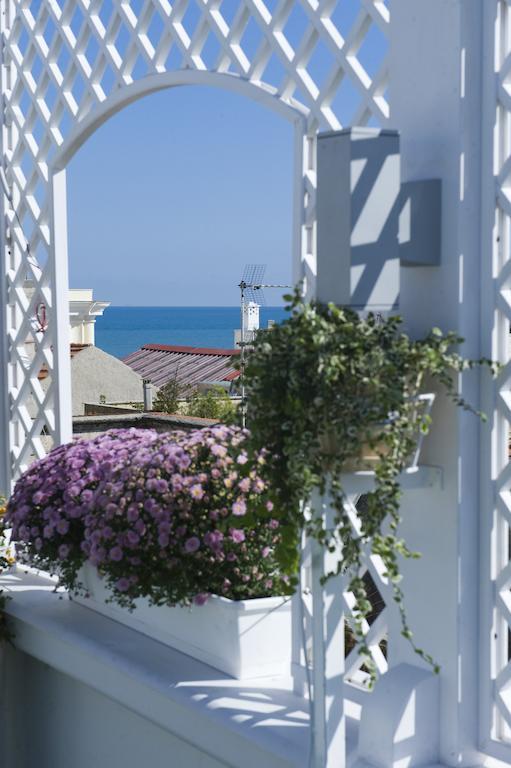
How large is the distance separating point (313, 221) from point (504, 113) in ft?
1.76

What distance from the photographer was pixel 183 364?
2659 cm

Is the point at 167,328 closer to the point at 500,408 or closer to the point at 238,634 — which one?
the point at 238,634

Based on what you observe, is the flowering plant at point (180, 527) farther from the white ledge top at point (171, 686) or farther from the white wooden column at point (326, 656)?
the white wooden column at point (326, 656)

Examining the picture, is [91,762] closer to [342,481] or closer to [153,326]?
[342,481]

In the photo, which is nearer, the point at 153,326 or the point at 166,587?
the point at 166,587

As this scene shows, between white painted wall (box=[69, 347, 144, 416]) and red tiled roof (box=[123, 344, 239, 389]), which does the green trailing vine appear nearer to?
white painted wall (box=[69, 347, 144, 416])

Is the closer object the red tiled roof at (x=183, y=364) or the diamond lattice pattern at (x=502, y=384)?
the diamond lattice pattern at (x=502, y=384)

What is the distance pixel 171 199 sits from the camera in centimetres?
5844

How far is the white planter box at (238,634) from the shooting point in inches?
87.6

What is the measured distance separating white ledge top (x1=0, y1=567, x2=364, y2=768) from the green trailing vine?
0.41 m

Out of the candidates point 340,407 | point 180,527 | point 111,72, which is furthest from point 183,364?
point 340,407

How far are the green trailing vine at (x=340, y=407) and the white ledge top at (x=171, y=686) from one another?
41 centimetres

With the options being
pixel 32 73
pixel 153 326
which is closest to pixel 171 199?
pixel 153 326

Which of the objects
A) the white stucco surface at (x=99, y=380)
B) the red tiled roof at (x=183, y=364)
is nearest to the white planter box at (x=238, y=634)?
the white stucco surface at (x=99, y=380)
